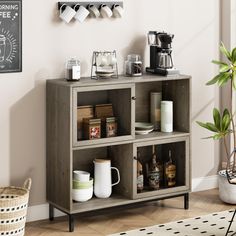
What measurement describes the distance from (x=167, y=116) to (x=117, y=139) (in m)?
0.54

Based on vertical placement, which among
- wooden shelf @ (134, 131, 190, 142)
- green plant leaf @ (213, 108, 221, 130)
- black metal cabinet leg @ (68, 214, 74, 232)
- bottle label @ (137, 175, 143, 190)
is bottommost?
black metal cabinet leg @ (68, 214, 74, 232)

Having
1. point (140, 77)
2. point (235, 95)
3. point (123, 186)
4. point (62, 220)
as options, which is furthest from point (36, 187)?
point (235, 95)

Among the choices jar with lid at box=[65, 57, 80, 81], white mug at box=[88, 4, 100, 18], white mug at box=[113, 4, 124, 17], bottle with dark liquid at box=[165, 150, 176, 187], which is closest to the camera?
jar with lid at box=[65, 57, 80, 81]

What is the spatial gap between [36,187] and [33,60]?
2.98ft

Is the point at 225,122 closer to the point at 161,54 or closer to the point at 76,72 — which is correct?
the point at 161,54

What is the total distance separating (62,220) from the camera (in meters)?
5.12

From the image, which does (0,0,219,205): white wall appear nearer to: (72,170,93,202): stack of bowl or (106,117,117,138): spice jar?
(72,170,93,202): stack of bowl

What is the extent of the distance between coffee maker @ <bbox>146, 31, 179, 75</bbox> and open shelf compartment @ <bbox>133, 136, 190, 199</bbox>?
0.53 meters

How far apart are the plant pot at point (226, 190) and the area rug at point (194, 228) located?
31 cm

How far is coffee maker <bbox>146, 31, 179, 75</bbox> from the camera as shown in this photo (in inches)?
207

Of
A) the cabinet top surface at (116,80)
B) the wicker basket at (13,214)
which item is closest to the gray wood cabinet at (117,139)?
the cabinet top surface at (116,80)

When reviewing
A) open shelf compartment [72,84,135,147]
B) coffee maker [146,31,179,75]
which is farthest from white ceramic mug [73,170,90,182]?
coffee maker [146,31,179,75]

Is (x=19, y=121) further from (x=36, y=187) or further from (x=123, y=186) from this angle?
(x=123, y=186)

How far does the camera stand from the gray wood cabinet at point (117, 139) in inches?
189
